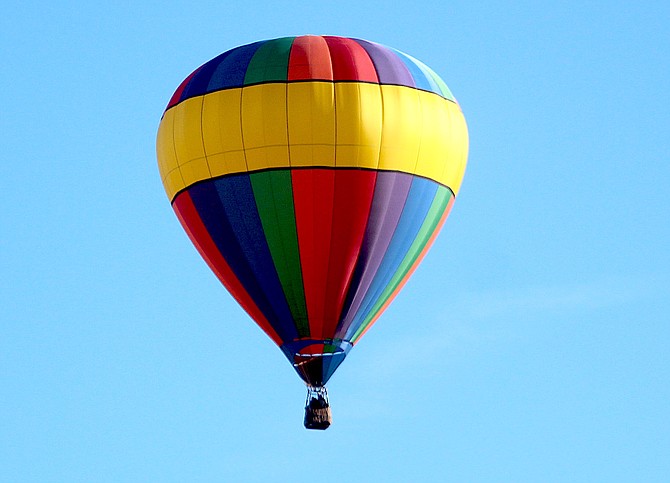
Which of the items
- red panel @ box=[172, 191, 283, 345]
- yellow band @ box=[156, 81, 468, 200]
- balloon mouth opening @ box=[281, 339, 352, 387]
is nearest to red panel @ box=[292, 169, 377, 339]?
balloon mouth opening @ box=[281, 339, 352, 387]

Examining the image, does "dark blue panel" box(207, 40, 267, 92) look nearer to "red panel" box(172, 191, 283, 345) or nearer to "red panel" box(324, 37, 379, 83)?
"red panel" box(324, 37, 379, 83)

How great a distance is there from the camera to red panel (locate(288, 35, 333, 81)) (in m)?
40.6

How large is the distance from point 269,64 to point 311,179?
70.3 inches

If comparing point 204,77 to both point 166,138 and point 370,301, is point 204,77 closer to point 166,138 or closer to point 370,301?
point 166,138

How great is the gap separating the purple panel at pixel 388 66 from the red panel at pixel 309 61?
2.23 feet

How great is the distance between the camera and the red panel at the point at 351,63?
4069 centimetres

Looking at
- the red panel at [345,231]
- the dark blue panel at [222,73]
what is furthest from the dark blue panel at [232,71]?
the red panel at [345,231]

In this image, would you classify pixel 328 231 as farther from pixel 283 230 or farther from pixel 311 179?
pixel 311 179

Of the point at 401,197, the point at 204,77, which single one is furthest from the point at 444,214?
the point at 204,77

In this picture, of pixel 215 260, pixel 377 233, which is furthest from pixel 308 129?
pixel 215 260

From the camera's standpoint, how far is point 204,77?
41.2 m

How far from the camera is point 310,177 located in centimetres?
4038

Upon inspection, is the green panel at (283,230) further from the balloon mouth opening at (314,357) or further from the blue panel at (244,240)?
the balloon mouth opening at (314,357)

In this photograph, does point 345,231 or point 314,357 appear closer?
point 345,231
